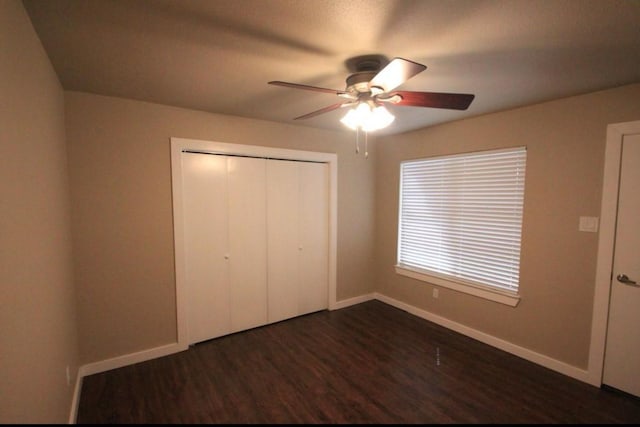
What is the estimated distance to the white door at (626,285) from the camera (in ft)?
6.63

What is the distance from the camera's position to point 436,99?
5.49 ft

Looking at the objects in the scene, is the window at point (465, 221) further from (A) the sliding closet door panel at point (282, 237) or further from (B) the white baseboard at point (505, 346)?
(A) the sliding closet door panel at point (282, 237)

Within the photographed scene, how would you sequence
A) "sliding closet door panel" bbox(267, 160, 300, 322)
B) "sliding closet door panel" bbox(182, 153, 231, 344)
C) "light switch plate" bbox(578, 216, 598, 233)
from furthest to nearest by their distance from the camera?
"sliding closet door panel" bbox(267, 160, 300, 322)
"sliding closet door panel" bbox(182, 153, 231, 344)
"light switch plate" bbox(578, 216, 598, 233)

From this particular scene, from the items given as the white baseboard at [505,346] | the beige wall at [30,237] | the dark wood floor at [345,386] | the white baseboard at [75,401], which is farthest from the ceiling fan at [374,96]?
the white baseboard at [75,401]

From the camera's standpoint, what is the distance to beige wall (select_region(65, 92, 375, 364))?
2.23 metres

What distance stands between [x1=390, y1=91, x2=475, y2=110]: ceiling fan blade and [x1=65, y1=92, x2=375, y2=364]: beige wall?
1.79 metres

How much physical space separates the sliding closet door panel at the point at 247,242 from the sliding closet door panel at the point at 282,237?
8cm

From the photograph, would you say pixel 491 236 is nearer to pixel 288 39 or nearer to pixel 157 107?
pixel 288 39

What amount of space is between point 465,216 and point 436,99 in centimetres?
173

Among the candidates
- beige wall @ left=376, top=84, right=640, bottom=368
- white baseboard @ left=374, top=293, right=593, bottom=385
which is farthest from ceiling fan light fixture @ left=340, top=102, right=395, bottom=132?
white baseboard @ left=374, top=293, right=593, bottom=385

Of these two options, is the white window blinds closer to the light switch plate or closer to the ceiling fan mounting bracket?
the light switch plate

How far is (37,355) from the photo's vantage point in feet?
4.09

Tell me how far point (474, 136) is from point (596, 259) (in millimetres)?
1446

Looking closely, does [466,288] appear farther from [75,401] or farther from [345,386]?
[75,401]
